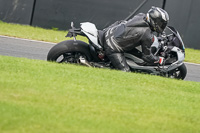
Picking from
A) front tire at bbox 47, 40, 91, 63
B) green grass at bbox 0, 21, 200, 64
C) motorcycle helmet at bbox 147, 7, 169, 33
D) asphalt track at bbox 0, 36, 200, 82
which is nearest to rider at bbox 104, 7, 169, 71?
motorcycle helmet at bbox 147, 7, 169, 33

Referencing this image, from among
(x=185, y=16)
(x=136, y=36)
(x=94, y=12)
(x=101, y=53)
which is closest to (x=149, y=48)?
(x=136, y=36)

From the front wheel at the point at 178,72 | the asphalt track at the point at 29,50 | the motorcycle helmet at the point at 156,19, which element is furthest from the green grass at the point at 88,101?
the asphalt track at the point at 29,50

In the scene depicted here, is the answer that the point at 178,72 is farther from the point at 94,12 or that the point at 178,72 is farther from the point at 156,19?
the point at 94,12

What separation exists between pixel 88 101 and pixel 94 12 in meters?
9.81

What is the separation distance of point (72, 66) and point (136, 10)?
7.48 metres

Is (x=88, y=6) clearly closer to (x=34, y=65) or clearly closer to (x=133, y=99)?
(x=34, y=65)

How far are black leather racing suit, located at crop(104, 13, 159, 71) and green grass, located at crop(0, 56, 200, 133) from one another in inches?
18.3

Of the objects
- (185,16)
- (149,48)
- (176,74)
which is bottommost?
(176,74)

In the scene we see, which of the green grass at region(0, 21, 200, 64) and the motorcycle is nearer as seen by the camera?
the motorcycle

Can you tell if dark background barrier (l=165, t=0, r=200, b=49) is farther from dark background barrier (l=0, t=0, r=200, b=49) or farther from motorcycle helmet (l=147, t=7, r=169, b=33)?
motorcycle helmet (l=147, t=7, r=169, b=33)

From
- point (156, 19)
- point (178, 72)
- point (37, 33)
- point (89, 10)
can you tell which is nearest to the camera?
point (156, 19)

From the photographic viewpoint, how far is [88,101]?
6.10m

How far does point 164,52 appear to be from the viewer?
9.16m

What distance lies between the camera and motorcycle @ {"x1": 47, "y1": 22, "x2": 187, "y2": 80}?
8766 millimetres
